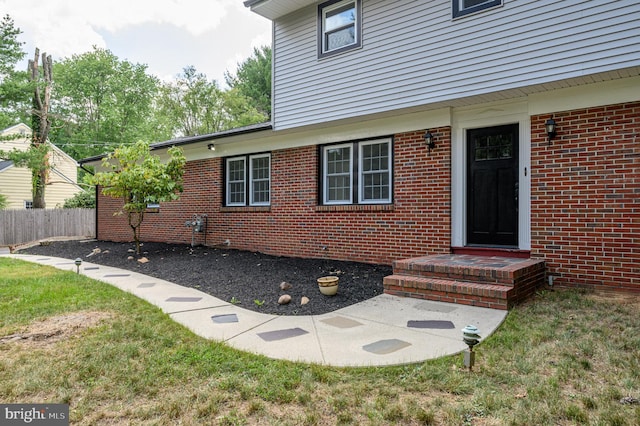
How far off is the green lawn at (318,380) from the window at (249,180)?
19.3 ft

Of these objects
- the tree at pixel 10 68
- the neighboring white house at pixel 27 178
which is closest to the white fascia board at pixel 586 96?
the tree at pixel 10 68

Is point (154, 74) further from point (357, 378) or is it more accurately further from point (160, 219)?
point (357, 378)

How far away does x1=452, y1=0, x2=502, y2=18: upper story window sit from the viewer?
572cm

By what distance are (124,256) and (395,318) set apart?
769 centimetres

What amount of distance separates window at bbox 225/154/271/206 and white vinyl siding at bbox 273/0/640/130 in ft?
5.43

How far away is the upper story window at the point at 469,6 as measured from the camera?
572 centimetres

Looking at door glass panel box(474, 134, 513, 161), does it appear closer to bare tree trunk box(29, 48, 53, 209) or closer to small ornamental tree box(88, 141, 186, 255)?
small ornamental tree box(88, 141, 186, 255)

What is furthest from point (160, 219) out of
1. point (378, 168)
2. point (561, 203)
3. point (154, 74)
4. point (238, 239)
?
point (154, 74)

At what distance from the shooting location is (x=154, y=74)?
29.8 meters

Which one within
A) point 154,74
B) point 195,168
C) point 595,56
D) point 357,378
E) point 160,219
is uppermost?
point 154,74

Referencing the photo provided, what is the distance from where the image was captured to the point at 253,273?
6852 mm

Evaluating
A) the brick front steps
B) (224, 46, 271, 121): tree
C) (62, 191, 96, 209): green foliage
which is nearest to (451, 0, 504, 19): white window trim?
the brick front steps

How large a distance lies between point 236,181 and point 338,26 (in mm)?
4573

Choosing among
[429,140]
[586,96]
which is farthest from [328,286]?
[586,96]
